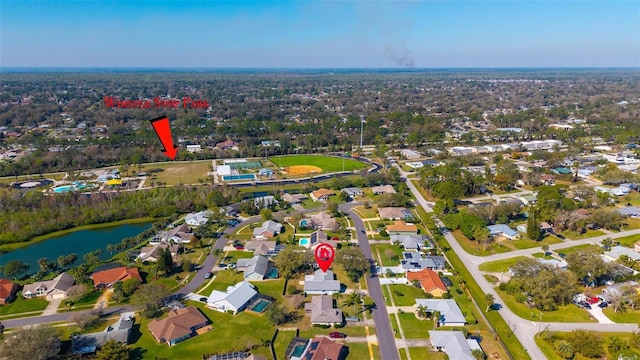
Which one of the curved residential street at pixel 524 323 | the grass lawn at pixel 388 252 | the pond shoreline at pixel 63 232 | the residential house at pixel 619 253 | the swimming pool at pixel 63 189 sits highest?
the swimming pool at pixel 63 189

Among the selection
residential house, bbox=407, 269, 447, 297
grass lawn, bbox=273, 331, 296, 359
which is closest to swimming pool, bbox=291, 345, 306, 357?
grass lawn, bbox=273, 331, 296, 359

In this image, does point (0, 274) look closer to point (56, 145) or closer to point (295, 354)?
point (295, 354)

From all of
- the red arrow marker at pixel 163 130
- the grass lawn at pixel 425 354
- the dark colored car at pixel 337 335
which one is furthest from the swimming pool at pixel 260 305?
the red arrow marker at pixel 163 130

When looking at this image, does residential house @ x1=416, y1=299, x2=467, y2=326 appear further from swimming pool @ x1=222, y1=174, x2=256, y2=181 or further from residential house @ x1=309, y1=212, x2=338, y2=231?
swimming pool @ x1=222, y1=174, x2=256, y2=181

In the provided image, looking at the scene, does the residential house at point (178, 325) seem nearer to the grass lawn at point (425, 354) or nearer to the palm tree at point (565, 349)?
the grass lawn at point (425, 354)

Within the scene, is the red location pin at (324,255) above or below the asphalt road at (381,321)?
above

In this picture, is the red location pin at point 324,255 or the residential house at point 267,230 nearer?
the red location pin at point 324,255
